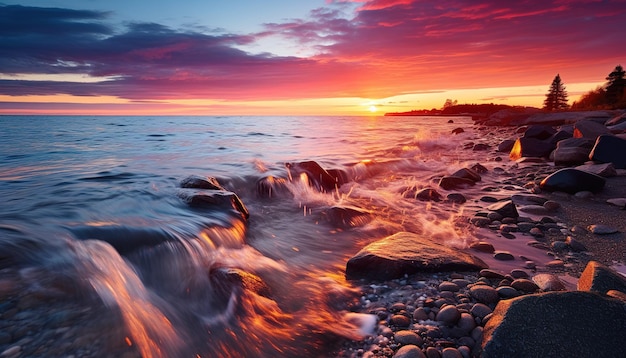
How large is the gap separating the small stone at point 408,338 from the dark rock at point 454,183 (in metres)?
7.61

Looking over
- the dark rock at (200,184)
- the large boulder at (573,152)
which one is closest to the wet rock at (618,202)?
the large boulder at (573,152)

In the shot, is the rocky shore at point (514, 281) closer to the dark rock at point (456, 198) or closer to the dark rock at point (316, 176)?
the dark rock at point (456, 198)

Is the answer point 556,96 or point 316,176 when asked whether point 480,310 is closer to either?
point 316,176

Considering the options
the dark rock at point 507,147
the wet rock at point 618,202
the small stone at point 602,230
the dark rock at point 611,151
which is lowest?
the small stone at point 602,230

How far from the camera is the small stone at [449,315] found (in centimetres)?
298

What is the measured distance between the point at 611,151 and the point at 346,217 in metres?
8.75

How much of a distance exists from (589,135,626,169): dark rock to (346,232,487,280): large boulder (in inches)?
333

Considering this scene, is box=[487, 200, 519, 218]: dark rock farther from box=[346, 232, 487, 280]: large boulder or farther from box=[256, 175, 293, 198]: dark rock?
box=[256, 175, 293, 198]: dark rock

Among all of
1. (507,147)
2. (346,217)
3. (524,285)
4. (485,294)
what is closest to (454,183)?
(346,217)

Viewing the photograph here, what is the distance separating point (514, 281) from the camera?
11.8 feet

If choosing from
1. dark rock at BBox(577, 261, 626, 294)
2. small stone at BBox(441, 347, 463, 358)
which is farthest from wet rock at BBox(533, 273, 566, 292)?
small stone at BBox(441, 347, 463, 358)

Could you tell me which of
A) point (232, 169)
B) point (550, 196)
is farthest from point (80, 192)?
point (550, 196)

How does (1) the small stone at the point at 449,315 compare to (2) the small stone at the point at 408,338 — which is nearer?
(2) the small stone at the point at 408,338

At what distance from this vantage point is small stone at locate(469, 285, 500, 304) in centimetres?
328
